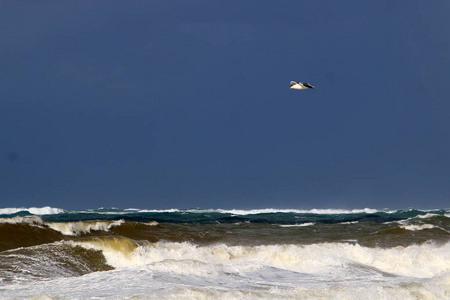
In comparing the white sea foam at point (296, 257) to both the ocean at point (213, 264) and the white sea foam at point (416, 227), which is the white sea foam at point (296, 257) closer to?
the ocean at point (213, 264)

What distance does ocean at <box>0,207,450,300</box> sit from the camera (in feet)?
35.7

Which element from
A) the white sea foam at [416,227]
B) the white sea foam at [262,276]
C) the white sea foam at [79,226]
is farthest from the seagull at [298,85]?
the white sea foam at [416,227]

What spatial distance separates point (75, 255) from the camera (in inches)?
634

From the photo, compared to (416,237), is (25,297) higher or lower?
lower

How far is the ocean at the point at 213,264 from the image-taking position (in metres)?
10.9

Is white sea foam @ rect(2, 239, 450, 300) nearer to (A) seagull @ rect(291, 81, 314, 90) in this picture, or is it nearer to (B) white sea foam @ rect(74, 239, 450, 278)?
(B) white sea foam @ rect(74, 239, 450, 278)

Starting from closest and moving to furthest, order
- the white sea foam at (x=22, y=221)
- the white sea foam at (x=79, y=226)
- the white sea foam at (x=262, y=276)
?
1. the white sea foam at (x=262, y=276)
2. the white sea foam at (x=22, y=221)
3. the white sea foam at (x=79, y=226)

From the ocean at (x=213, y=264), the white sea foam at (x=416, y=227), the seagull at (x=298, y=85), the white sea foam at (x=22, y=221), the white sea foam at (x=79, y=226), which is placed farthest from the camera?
the white sea foam at (x=416, y=227)

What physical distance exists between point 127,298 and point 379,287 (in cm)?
Answer: 458

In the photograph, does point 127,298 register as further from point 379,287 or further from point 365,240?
point 365,240

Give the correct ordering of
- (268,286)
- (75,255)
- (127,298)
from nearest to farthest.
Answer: (127,298) < (268,286) < (75,255)

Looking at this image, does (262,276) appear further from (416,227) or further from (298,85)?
(416,227)

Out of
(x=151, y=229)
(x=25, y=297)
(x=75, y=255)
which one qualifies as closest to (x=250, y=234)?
(x=151, y=229)

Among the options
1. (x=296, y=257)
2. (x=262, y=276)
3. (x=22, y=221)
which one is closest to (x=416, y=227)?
(x=296, y=257)
